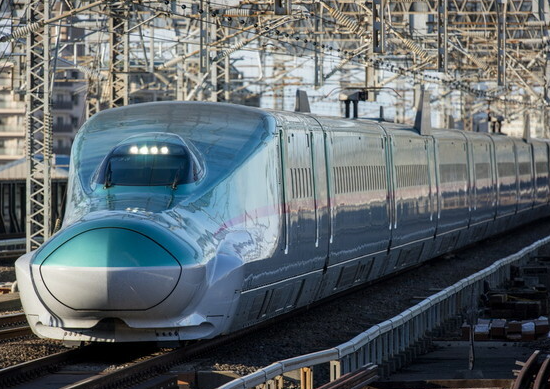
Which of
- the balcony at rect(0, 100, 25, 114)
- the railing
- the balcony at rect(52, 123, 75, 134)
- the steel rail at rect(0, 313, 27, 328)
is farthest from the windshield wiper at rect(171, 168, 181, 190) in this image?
the balcony at rect(52, 123, 75, 134)

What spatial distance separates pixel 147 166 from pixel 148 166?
0.03ft

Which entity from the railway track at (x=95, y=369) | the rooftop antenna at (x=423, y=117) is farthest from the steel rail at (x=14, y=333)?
the rooftop antenna at (x=423, y=117)

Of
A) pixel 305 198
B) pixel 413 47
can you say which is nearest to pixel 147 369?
pixel 305 198

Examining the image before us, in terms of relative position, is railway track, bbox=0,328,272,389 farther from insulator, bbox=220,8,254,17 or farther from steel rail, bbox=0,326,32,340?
insulator, bbox=220,8,254,17

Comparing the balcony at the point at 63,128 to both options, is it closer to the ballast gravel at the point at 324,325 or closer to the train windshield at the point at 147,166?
the ballast gravel at the point at 324,325

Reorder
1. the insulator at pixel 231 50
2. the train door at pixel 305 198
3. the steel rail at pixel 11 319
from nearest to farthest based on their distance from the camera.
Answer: the train door at pixel 305 198
the steel rail at pixel 11 319
the insulator at pixel 231 50

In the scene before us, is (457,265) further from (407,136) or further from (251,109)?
(251,109)

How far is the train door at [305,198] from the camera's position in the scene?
16.7 m

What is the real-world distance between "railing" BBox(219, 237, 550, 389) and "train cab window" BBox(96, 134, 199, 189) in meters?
2.54

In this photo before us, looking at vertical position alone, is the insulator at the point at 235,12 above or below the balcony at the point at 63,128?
below

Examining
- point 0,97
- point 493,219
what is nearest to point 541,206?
point 493,219

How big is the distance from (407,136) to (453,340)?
880cm

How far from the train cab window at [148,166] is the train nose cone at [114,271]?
1486 mm

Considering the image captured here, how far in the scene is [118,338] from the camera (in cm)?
1332
